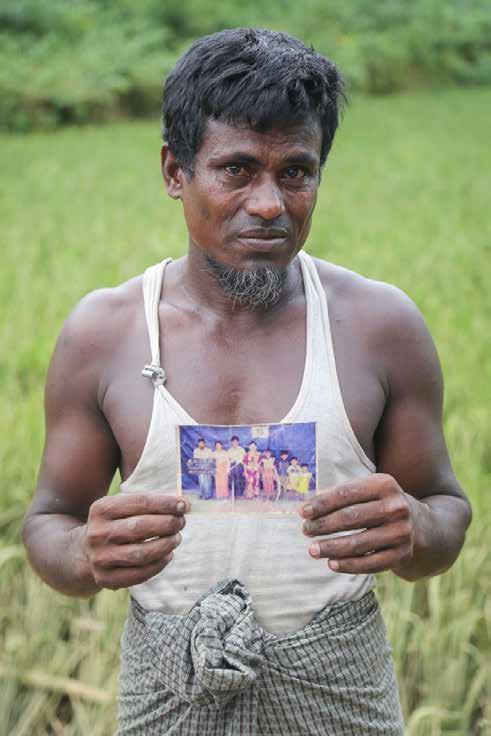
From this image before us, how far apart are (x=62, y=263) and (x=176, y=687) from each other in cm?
485

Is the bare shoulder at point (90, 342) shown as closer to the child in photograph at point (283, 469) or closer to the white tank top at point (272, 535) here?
the white tank top at point (272, 535)

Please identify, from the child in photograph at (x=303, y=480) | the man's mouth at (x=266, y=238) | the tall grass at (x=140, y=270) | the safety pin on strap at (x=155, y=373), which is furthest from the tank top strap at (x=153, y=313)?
the tall grass at (x=140, y=270)

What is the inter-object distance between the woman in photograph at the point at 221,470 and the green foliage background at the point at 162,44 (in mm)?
11728

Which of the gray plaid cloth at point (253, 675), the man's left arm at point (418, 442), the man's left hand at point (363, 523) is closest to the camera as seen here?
the man's left hand at point (363, 523)

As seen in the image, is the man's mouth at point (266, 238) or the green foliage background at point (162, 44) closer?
the man's mouth at point (266, 238)

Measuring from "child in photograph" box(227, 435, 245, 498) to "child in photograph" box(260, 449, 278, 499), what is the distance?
0.03 m

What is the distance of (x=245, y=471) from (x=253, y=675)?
0.32 m

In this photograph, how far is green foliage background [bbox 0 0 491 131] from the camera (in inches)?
591

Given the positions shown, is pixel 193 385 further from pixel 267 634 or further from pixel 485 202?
pixel 485 202

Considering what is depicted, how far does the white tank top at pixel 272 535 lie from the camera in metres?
1.60

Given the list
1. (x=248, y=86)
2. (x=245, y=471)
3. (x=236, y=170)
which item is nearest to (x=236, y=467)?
(x=245, y=471)

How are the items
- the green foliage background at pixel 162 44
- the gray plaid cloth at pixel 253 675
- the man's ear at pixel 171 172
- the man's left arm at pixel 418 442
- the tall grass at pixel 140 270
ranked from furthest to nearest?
the green foliage background at pixel 162 44 < the tall grass at pixel 140 270 < the man's ear at pixel 171 172 < the man's left arm at pixel 418 442 < the gray plaid cloth at pixel 253 675

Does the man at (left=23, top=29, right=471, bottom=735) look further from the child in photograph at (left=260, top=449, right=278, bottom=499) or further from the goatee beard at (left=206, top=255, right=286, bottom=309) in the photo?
the child in photograph at (left=260, top=449, right=278, bottom=499)

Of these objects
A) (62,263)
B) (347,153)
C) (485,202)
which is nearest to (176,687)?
(62,263)
